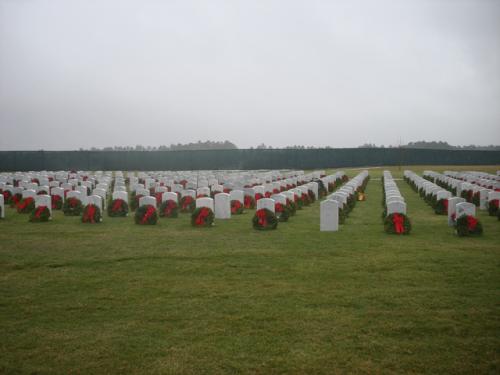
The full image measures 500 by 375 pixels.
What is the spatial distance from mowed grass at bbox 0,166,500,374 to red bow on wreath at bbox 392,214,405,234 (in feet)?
1.98

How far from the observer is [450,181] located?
26734 mm

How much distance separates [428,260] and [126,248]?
632cm

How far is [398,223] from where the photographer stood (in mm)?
12922

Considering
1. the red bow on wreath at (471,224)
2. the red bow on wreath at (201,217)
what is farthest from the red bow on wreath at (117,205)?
the red bow on wreath at (471,224)

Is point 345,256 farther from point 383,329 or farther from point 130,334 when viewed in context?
point 130,334

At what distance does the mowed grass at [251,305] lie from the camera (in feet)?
17.3

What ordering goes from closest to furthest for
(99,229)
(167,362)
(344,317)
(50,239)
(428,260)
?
(167,362) → (344,317) → (428,260) → (50,239) → (99,229)

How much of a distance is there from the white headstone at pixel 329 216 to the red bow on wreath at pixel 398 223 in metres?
1.48

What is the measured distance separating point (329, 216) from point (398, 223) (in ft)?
5.77

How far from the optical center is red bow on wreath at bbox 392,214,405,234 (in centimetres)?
1287

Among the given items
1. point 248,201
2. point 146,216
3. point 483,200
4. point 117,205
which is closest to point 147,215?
point 146,216

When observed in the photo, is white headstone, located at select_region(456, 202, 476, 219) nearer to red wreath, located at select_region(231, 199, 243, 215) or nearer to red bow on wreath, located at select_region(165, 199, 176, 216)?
red wreath, located at select_region(231, 199, 243, 215)

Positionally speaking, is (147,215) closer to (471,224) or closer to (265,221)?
(265,221)

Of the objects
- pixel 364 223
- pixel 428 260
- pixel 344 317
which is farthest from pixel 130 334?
pixel 364 223
